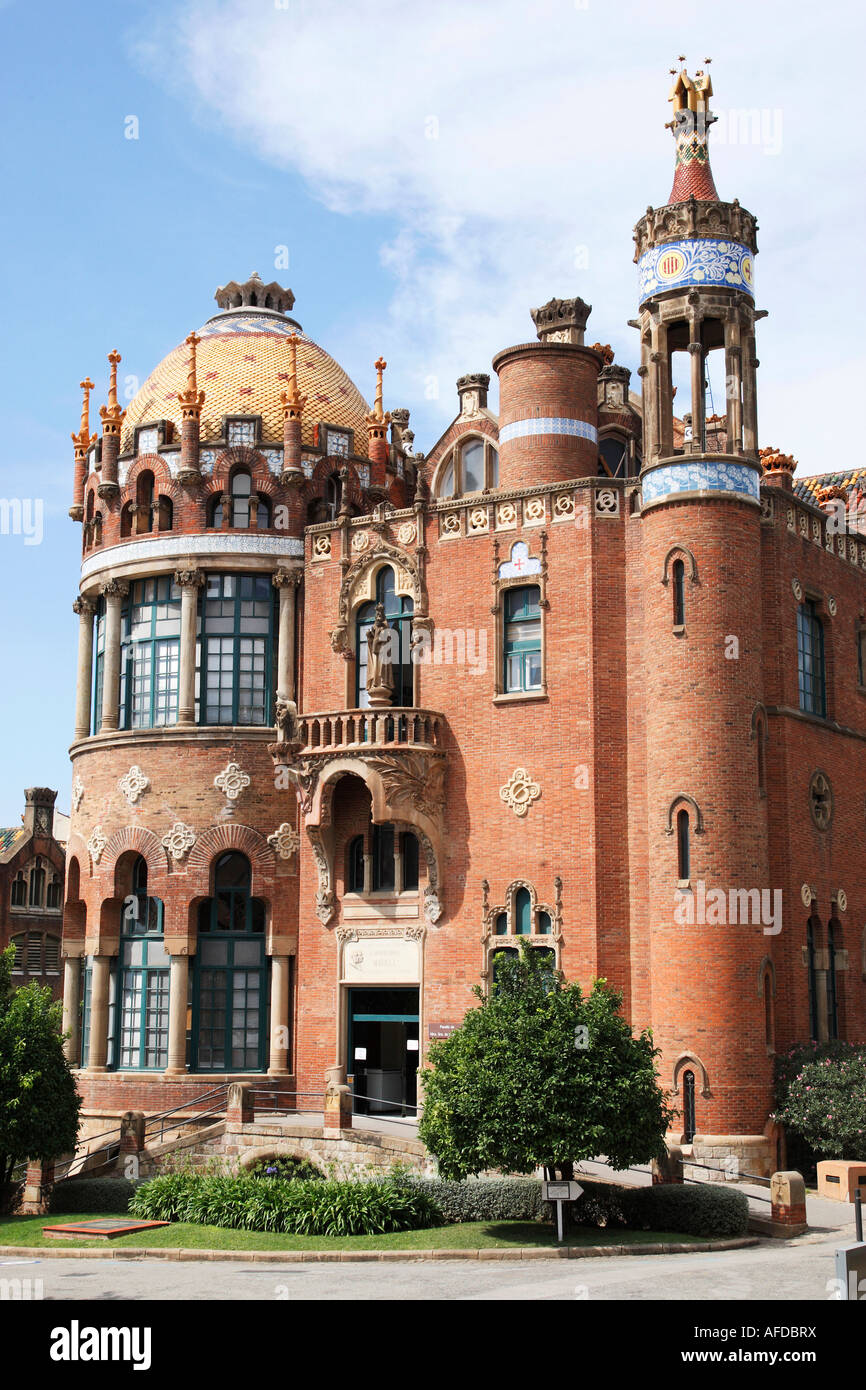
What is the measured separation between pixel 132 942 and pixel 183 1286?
18420mm

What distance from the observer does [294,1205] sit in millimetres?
27562

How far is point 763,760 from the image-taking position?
3319 cm

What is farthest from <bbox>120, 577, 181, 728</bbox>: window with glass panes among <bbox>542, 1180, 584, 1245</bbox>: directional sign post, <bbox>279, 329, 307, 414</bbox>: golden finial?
<bbox>542, 1180, 584, 1245</bbox>: directional sign post

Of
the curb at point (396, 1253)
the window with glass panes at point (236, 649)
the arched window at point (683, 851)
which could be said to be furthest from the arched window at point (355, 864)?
the curb at point (396, 1253)

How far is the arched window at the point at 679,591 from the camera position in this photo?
3272cm

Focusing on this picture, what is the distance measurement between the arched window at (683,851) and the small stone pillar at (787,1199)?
256 inches

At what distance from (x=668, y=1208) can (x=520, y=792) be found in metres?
10.6

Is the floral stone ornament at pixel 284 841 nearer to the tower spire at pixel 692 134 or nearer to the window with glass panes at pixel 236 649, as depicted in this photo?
the window with glass panes at pixel 236 649

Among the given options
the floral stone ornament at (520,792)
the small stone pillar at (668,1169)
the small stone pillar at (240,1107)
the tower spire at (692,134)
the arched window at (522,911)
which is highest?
the tower spire at (692,134)

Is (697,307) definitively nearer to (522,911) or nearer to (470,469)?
(470,469)

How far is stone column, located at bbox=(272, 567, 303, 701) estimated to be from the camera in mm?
39531

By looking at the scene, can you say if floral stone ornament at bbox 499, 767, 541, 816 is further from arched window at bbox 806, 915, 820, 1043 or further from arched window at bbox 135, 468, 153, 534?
arched window at bbox 135, 468, 153, 534

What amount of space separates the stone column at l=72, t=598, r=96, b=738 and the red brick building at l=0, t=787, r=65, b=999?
2594 cm
